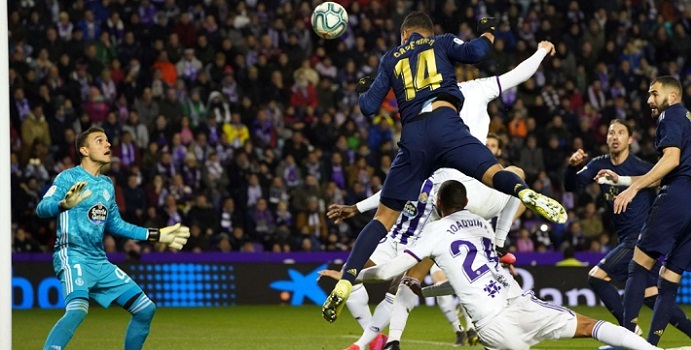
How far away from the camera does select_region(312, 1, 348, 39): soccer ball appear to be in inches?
394

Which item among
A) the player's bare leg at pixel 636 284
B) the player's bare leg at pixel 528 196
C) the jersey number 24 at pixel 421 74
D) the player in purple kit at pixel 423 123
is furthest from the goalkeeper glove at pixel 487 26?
the player's bare leg at pixel 636 284

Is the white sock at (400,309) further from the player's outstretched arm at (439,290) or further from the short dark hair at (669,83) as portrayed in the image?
the short dark hair at (669,83)

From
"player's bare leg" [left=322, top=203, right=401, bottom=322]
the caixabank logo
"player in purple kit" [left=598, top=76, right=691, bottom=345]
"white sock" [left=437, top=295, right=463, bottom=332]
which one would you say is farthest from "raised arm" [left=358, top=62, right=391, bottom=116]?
the caixabank logo

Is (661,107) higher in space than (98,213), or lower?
A: higher

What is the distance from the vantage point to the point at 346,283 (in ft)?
26.9

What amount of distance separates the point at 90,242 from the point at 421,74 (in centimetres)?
287

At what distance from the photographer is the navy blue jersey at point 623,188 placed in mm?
10836

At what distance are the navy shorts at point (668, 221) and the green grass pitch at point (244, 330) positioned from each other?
5.97ft

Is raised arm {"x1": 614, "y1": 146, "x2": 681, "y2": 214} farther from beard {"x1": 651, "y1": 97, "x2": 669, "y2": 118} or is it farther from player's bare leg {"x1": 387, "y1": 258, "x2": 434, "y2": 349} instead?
player's bare leg {"x1": 387, "y1": 258, "x2": 434, "y2": 349}

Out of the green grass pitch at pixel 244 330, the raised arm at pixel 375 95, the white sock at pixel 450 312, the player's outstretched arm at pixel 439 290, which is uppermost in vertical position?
the raised arm at pixel 375 95

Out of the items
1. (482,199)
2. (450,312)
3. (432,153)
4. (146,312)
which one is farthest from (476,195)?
(146,312)

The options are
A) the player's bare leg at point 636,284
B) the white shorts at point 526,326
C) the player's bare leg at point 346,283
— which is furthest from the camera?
the player's bare leg at point 636,284

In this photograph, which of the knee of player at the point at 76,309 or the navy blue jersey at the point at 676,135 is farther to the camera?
the navy blue jersey at the point at 676,135

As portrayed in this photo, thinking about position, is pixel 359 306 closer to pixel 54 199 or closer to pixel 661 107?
pixel 54 199
